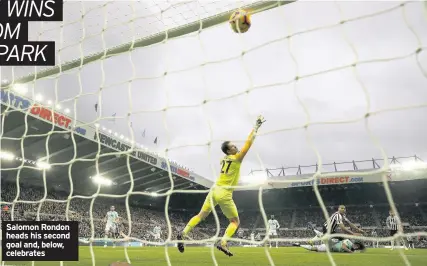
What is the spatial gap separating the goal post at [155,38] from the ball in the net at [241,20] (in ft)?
0.20

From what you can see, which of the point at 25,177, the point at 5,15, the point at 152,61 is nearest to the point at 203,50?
the point at 152,61

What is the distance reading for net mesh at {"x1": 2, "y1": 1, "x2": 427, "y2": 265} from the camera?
2.42 metres

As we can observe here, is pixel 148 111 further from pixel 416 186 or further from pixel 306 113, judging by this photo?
pixel 416 186

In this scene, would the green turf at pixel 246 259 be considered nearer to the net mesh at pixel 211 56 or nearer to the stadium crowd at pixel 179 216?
the net mesh at pixel 211 56

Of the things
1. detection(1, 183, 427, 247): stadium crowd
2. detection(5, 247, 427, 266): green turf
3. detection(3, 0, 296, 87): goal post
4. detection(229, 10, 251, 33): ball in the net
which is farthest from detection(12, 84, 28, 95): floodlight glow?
detection(1, 183, 427, 247): stadium crowd

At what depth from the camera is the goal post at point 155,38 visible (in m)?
3.30

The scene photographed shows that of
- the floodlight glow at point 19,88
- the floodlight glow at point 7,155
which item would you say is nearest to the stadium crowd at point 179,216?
the floodlight glow at point 7,155

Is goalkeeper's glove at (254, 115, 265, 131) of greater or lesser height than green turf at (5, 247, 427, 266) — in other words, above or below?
above

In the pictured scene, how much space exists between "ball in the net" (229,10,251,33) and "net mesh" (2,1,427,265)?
0.32ft

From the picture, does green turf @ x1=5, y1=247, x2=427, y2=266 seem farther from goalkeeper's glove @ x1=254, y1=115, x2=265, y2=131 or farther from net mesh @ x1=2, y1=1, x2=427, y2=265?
goalkeeper's glove @ x1=254, y1=115, x2=265, y2=131

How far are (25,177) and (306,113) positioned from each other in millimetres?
24224

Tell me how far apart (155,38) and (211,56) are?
872mm

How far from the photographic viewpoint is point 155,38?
13.0 feet

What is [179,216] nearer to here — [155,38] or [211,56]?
[155,38]
